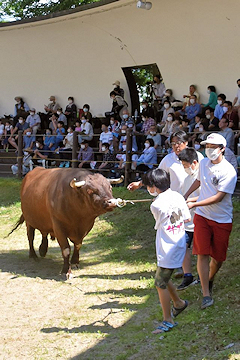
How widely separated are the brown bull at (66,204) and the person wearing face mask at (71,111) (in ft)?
32.1

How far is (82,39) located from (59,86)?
7.69ft

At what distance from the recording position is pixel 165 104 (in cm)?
1527

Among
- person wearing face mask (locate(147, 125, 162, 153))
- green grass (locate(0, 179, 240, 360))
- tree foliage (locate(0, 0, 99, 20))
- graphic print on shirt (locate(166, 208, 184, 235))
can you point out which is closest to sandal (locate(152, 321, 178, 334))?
green grass (locate(0, 179, 240, 360))

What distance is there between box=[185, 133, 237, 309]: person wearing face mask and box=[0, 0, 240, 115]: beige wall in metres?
9.08

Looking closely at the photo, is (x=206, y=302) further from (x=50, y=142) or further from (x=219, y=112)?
(x=50, y=142)

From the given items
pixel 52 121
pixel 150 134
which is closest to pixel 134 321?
pixel 150 134

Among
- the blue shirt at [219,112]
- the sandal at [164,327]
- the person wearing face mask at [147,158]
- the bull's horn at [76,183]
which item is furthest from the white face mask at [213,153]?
the blue shirt at [219,112]

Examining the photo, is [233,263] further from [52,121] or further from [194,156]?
[52,121]

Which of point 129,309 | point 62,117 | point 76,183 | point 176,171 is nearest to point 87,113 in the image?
point 62,117

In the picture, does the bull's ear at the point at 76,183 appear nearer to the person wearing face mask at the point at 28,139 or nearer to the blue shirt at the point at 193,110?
the blue shirt at the point at 193,110

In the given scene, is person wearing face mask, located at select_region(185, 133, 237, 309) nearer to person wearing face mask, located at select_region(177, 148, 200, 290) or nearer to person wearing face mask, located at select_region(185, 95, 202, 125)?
person wearing face mask, located at select_region(177, 148, 200, 290)

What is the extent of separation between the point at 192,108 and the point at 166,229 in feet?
31.5

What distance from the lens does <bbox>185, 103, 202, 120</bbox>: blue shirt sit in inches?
570

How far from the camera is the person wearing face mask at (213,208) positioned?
5.95 m
